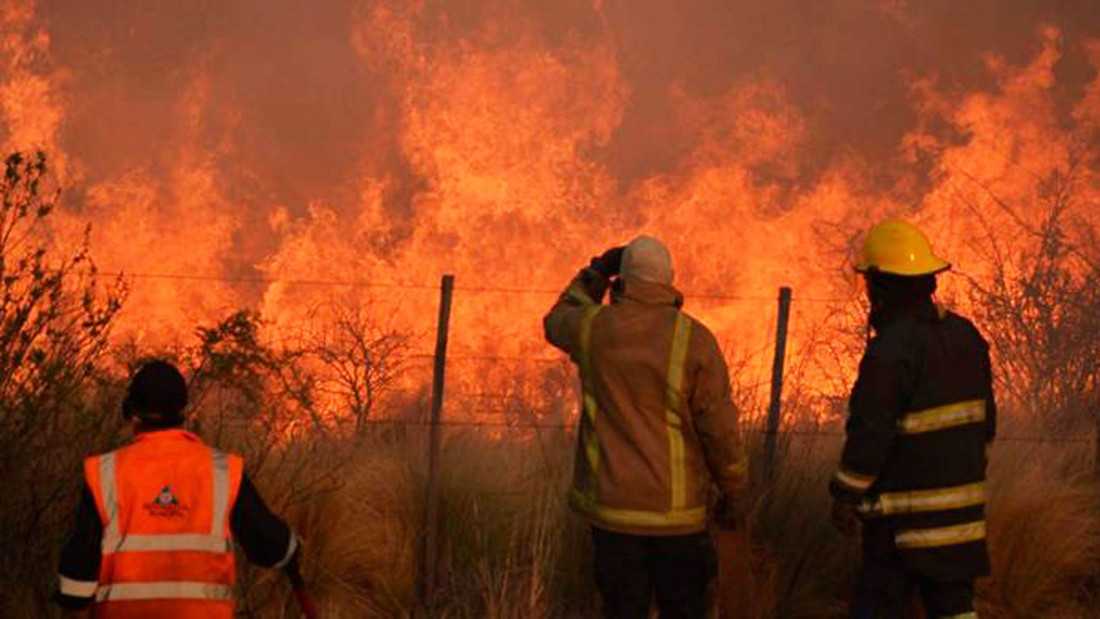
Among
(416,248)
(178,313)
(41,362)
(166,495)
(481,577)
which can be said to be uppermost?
(416,248)

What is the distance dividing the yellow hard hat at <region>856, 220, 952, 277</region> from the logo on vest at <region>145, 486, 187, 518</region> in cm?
258

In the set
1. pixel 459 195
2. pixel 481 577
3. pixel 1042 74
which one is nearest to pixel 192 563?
pixel 481 577

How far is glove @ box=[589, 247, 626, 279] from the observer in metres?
5.92

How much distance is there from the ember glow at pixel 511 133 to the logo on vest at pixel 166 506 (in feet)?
110

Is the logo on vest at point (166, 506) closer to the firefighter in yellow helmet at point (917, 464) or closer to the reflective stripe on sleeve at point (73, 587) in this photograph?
the reflective stripe on sleeve at point (73, 587)

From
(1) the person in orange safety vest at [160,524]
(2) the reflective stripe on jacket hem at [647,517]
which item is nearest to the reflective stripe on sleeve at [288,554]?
(1) the person in orange safety vest at [160,524]

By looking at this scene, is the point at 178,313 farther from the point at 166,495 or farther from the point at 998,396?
the point at 166,495

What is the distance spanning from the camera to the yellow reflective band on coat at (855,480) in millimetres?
5234

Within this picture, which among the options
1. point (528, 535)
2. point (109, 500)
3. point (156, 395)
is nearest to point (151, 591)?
point (109, 500)

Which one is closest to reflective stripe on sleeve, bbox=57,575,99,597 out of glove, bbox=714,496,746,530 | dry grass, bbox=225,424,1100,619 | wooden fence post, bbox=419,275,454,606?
glove, bbox=714,496,746,530

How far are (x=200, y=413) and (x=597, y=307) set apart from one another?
2.70 metres

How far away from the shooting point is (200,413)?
7.53 meters

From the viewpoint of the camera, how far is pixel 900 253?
217 inches

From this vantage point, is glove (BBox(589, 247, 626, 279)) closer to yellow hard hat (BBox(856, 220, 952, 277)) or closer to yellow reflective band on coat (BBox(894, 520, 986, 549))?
yellow hard hat (BBox(856, 220, 952, 277))
